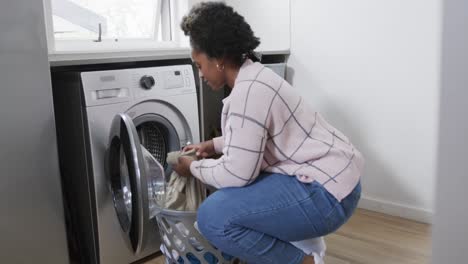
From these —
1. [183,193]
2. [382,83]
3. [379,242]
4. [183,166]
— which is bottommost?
[379,242]

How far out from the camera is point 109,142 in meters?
1.82

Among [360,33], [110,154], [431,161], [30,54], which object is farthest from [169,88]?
[431,161]

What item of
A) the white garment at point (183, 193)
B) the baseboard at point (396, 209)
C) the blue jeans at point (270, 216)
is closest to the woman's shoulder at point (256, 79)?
the blue jeans at point (270, 216)

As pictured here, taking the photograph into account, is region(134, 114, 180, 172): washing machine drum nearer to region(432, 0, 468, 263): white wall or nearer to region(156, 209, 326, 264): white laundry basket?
region(156, 209, 326, 264): white laundry basket

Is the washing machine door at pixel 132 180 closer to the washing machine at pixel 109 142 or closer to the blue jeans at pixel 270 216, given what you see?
the washing machine at pixel 109 142

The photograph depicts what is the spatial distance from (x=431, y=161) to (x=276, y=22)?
48.5 inches

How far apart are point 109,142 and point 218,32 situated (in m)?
0.65

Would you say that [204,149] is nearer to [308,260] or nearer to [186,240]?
[186,240]

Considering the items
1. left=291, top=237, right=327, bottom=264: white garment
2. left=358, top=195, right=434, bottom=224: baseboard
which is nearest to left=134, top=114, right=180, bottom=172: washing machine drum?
left=291, top=237, right=327, bottom=264: white garment

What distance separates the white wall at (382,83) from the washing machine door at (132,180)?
51.6 inches

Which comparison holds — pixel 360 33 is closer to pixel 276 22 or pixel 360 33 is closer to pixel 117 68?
pixel 276 22

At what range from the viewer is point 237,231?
145cm

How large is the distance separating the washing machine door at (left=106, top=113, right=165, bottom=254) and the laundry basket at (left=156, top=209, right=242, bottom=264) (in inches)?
2.8

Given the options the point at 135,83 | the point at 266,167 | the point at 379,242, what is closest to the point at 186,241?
the point at 266,167
